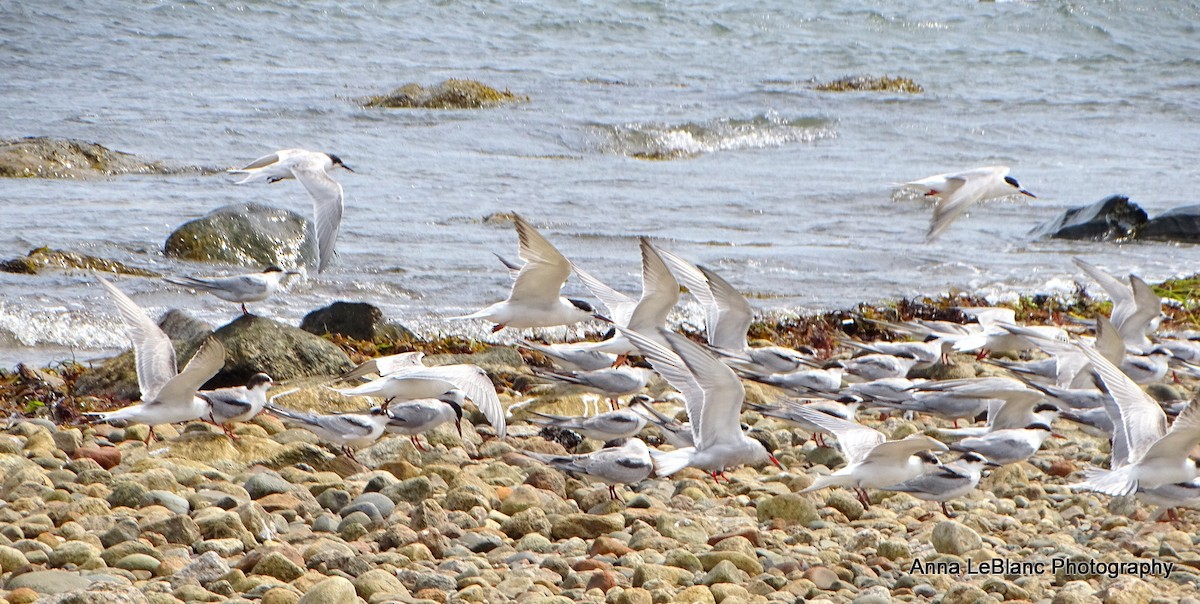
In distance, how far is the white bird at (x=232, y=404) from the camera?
628cm

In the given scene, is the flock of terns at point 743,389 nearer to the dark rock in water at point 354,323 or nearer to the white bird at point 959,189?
the white bird at point 959,189

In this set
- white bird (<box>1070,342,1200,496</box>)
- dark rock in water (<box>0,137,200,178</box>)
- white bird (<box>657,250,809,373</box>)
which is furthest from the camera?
dark rock in water (<box>0,137,200,178</box>)

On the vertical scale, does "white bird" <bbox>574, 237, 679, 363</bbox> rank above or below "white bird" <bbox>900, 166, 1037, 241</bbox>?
below

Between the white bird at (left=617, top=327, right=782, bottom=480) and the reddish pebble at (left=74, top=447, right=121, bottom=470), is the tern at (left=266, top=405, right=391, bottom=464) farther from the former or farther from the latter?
the white bird at (left=617, top=327, right=782, bottom=480)

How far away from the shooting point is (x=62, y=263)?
36.6 feet

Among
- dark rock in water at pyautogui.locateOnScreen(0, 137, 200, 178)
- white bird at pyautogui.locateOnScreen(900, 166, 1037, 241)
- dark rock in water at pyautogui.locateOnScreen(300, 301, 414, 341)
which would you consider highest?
white bird at pyautogui.locateOnScreen(900, 166, 1037, 241)

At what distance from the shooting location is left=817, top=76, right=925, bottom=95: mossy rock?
1086 inches

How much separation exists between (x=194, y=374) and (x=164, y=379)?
423mm

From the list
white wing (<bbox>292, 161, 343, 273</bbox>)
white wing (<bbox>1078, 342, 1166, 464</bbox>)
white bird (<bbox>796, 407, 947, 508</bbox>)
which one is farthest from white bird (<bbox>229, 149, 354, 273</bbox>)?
white wing (<bbox>1078, 342, 1166, 464</bbox>)

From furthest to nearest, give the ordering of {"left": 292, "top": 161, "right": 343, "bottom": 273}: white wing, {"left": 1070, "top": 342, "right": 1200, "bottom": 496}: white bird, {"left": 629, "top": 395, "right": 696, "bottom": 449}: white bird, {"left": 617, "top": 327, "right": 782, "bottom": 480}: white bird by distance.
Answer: {"left": 292, "top": 161, "right": 343, "bottom": 273}: white wing, {"left": 629, "top": 395, "right": 696, "bottom": 449}: white bird, {"left": 617, "top": 327, "right": 782, "bottom": 480}: white bird, {"left": 1070, "top": 342, "right": 1200, "bottom": 496}: white bird

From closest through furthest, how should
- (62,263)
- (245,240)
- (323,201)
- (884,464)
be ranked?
1. (884,464)
2. (323,201)
3. (62,263)
4. (245,240)

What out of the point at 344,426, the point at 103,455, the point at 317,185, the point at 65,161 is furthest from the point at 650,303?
the point at 65,161

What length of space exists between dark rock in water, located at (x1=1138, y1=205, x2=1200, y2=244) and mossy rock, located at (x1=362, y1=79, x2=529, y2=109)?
11659 millimetres

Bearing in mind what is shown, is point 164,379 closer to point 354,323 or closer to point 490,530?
point 490,530
